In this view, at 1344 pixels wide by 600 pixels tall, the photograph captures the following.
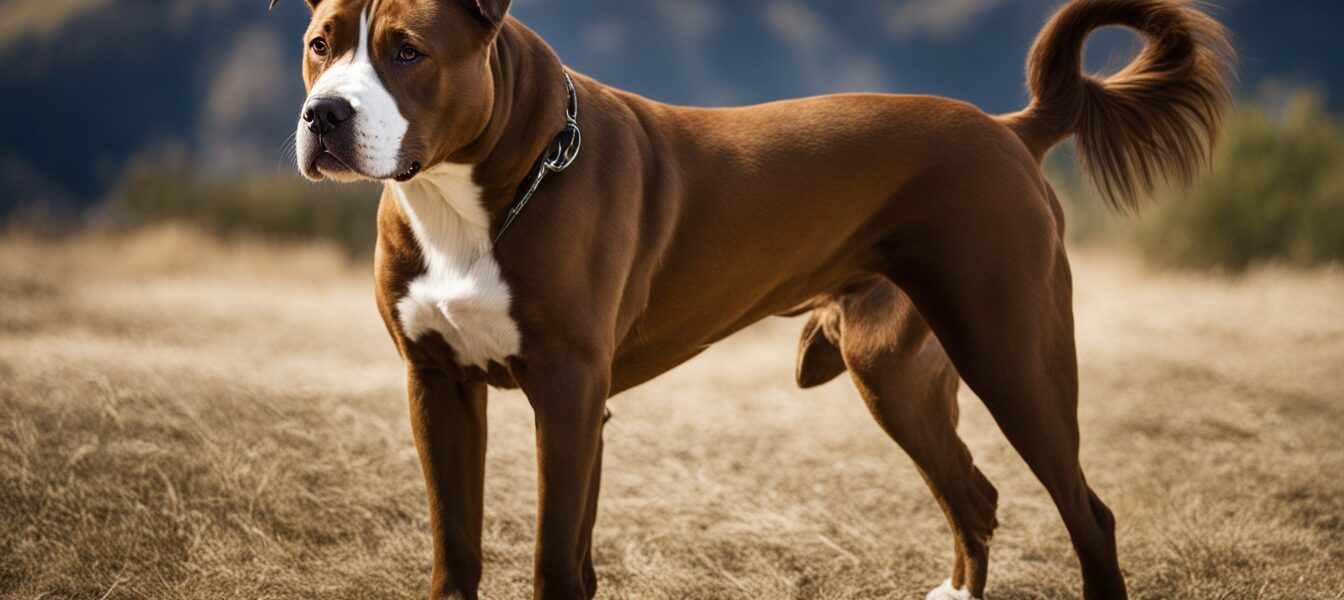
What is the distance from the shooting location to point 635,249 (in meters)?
3.04

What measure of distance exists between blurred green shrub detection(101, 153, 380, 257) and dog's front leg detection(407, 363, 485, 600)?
39.4 ft

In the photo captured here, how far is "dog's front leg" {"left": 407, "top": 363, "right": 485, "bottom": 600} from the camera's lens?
124 inches

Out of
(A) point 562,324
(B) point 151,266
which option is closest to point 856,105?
(A) point 562,324

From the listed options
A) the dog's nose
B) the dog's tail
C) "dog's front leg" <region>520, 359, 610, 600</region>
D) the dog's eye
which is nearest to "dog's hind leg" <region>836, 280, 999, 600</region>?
the dog's tail

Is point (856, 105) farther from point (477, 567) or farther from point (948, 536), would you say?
point (948, 536)

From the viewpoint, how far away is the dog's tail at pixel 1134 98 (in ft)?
12.0

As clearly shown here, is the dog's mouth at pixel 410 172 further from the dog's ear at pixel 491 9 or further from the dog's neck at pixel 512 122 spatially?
the dog's ear at pixel 491 9

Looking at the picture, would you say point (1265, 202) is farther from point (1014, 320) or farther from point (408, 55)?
point (408, 55)

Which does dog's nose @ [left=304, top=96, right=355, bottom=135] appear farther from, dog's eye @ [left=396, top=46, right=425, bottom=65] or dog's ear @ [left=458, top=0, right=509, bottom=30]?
dog's ear @ [left=458, top=0, right=509, bottom=30]

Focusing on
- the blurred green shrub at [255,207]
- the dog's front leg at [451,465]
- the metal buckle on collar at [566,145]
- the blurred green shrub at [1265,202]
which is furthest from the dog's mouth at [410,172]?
the blurred green shrub at [255,207]

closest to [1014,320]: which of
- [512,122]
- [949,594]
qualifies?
[949,594]

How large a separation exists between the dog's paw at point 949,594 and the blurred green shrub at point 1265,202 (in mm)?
9156

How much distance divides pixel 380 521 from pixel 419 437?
150 cm

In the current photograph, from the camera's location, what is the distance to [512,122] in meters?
2.91
